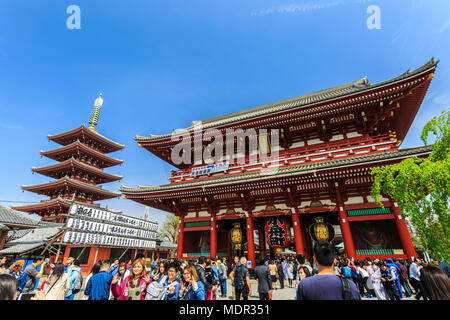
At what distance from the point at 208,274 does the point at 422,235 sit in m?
6.42

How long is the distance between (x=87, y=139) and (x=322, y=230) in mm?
34372

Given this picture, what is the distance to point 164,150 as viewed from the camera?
52.0ft

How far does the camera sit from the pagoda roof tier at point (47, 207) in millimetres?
24781

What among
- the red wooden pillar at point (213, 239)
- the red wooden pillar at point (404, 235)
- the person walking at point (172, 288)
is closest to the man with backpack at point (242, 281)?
the person walking at point (172, 288)

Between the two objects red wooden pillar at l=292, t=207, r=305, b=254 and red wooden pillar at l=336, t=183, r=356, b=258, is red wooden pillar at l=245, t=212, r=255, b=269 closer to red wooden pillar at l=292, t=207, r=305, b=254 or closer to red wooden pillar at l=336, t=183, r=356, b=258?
red wooden pillar at l=292, t=207, r=305, b=254

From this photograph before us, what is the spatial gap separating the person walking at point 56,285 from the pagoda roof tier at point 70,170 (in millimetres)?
Result: 28747

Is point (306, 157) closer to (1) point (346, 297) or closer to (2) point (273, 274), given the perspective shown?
(2) point (273, 274)

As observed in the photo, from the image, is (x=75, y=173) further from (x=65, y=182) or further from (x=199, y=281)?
(x=199, y=281)

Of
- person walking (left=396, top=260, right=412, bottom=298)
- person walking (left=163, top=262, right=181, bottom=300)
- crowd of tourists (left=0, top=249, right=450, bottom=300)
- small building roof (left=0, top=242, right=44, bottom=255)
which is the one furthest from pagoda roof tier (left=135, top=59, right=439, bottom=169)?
small building roof (left=0, top=242, right=44, bottom=255)

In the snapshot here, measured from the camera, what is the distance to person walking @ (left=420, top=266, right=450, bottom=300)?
2547 millimetres

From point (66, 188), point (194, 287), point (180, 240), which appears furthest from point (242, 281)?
point (66, 188)

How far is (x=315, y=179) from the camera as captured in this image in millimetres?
10391

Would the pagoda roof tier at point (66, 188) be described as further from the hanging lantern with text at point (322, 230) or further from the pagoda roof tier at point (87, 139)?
the hanging lantern with text at point (322, 230)
